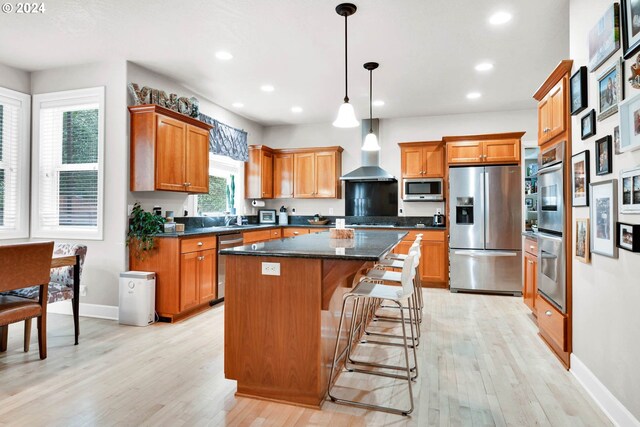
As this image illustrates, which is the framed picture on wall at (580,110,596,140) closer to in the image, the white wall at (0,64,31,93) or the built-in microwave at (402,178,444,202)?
the built-in microwave at (402,178,444,202)

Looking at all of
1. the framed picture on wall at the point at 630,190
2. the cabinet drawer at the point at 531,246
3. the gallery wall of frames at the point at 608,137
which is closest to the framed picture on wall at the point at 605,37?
the gallery wall of frames at the point at 608,137

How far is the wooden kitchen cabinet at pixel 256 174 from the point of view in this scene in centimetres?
638

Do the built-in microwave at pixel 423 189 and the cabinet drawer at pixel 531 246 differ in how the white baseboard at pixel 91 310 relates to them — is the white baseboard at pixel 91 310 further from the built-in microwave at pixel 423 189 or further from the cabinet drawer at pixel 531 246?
the cabinet drawer at pixel 531 246

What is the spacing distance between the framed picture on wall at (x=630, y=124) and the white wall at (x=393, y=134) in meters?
4.15

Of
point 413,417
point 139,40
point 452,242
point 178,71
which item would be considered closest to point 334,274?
point 413,417

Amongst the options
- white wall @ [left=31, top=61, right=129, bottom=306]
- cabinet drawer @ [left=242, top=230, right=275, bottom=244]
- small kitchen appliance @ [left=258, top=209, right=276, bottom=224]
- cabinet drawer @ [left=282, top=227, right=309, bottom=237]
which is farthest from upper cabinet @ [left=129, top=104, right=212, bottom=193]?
small kitchen appliance @ [left=258, top=209, right=276, bottom=224]

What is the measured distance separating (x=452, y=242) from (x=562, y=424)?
356 cm

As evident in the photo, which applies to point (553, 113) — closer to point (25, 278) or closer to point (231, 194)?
point (25, 278)

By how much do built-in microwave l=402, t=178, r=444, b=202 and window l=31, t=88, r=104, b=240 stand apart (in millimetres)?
4318

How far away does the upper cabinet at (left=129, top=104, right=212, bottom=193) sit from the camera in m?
3.90

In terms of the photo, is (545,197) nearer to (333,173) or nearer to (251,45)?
(251,45)

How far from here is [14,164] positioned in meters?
4.16

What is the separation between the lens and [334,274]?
226cm

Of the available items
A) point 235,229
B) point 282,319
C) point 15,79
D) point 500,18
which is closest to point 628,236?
point 282,319
